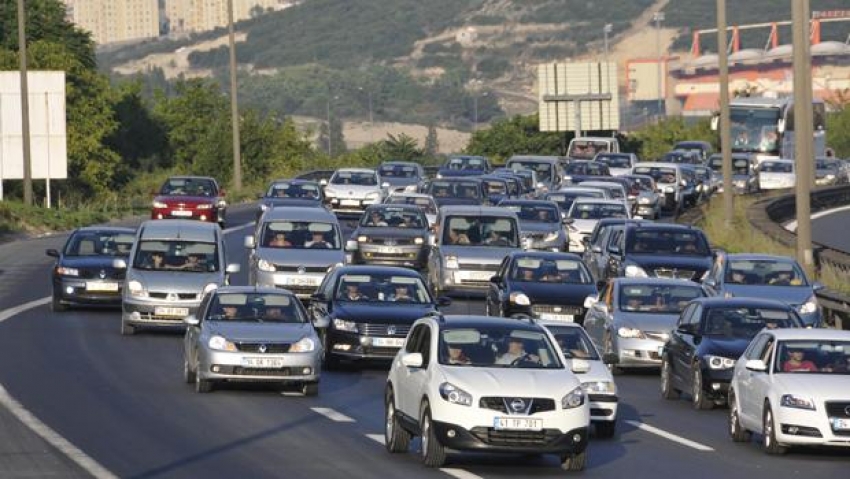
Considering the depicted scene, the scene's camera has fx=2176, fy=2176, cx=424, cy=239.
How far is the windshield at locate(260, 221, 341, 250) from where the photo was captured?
134 ft

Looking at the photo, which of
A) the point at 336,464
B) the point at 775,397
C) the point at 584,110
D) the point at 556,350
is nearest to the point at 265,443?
the point at 336,464

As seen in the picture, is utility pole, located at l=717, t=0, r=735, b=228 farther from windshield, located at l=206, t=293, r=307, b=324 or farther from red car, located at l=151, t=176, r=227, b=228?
windshield, located at l=206, t=293, r=307, b=324

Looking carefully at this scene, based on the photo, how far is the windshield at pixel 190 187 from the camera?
61094 millimetres

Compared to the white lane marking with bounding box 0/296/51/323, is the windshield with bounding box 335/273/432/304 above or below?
above

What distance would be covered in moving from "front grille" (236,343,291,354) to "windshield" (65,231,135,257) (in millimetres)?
13146

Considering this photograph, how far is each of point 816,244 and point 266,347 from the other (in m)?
26.3

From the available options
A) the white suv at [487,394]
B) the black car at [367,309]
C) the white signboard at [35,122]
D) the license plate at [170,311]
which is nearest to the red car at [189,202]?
the white signboard at [35,122]

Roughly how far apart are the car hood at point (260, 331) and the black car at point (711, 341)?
470cm

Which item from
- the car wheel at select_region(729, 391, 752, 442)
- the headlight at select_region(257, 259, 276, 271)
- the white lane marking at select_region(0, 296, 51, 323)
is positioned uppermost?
the headlight at select_region(257, 259, 276, 271)

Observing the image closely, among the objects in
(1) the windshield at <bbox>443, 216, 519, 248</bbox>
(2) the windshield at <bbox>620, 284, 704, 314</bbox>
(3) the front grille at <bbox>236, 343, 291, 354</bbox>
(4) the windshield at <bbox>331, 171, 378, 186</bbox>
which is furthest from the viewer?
(4) the windshield at <bbox>331, 171, 378, 186</bbox>

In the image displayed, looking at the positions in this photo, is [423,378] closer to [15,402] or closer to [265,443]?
[265,443]

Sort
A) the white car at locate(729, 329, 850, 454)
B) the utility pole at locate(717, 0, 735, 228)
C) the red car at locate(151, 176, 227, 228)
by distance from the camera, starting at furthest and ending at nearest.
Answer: the red car at locate(151, 176, 227, 228), the utility pole at locate(717, 0, 735, 228), the white car at locate(729, 329, 850, 454)

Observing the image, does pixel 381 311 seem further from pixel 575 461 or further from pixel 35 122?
pixel 35 122

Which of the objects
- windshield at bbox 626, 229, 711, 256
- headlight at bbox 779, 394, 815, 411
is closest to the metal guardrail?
windshield at bbox 626, 229, 711, 256
